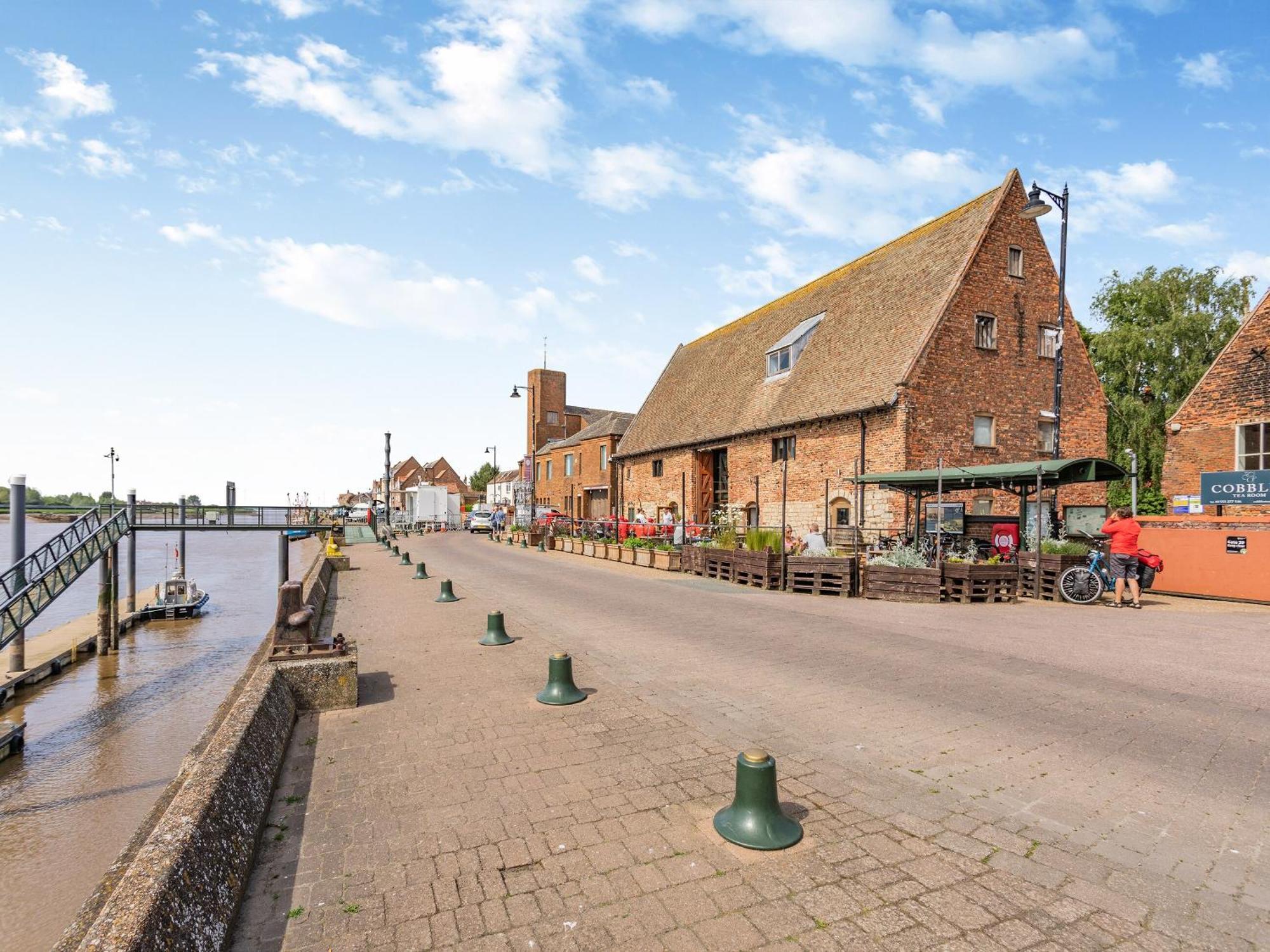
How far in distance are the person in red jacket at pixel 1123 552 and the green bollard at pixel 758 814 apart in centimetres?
1202

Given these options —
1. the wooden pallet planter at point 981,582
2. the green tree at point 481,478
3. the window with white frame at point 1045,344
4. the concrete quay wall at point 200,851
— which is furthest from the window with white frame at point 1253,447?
the green tree at point 481,478

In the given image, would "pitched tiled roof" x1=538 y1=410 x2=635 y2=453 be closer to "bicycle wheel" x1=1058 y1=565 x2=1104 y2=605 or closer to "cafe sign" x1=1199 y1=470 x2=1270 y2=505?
"cafe sign" x1=1199 y1=470 x2=1270 y2=505

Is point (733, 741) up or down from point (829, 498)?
down

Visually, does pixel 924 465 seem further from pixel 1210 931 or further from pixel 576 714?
pixel 1210 931

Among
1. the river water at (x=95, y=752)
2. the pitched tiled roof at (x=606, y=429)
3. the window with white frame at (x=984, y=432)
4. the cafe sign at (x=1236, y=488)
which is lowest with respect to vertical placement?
the river water at (x=95, y=752)

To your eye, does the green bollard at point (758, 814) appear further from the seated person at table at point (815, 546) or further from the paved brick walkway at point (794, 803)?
the seated person at table at point (815, 546)

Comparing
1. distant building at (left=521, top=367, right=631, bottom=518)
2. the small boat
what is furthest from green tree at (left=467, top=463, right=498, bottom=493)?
the small boat

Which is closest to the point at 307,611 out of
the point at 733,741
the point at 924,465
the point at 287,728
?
the point at 287,728

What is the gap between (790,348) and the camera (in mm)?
25484

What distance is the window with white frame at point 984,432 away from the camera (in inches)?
790

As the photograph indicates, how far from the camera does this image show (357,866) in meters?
3.60

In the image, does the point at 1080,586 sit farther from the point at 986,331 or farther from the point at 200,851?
the point at 200,851

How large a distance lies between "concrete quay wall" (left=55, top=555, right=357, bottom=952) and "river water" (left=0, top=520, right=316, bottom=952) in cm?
289

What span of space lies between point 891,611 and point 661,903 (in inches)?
402
